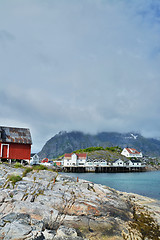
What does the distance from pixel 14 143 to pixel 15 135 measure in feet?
5.43

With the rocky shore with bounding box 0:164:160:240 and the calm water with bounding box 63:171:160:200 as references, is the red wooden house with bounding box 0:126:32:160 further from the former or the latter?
the calm water with bounding box 63:171:160:200

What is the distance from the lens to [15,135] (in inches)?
1385

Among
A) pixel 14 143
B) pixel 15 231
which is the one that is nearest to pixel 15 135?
pixel 14 143

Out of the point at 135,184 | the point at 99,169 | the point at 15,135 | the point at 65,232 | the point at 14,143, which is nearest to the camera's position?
the point at 65,232

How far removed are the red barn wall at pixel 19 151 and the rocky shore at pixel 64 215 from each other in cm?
1434

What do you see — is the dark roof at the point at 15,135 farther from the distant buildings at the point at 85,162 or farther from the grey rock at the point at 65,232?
the distant buildings at the point at 85,162

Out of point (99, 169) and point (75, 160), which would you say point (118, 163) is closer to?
point (99, 169)

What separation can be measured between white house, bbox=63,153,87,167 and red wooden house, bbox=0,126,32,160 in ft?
216

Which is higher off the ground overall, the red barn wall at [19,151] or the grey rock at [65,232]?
the red barn wall at [19,151]

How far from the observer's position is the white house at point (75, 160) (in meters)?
98.9

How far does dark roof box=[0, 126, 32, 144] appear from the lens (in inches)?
1334

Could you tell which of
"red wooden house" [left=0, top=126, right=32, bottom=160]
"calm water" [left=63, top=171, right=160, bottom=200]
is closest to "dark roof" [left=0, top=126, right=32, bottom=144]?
"red wooden house" [left=0, top=126, right=32, bottom=160]

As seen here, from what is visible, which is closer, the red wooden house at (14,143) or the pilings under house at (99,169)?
the red wooden house at (14,143)

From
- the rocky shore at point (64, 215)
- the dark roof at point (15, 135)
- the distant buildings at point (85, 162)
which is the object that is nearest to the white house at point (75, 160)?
the distant buildings at point (85, 162)
